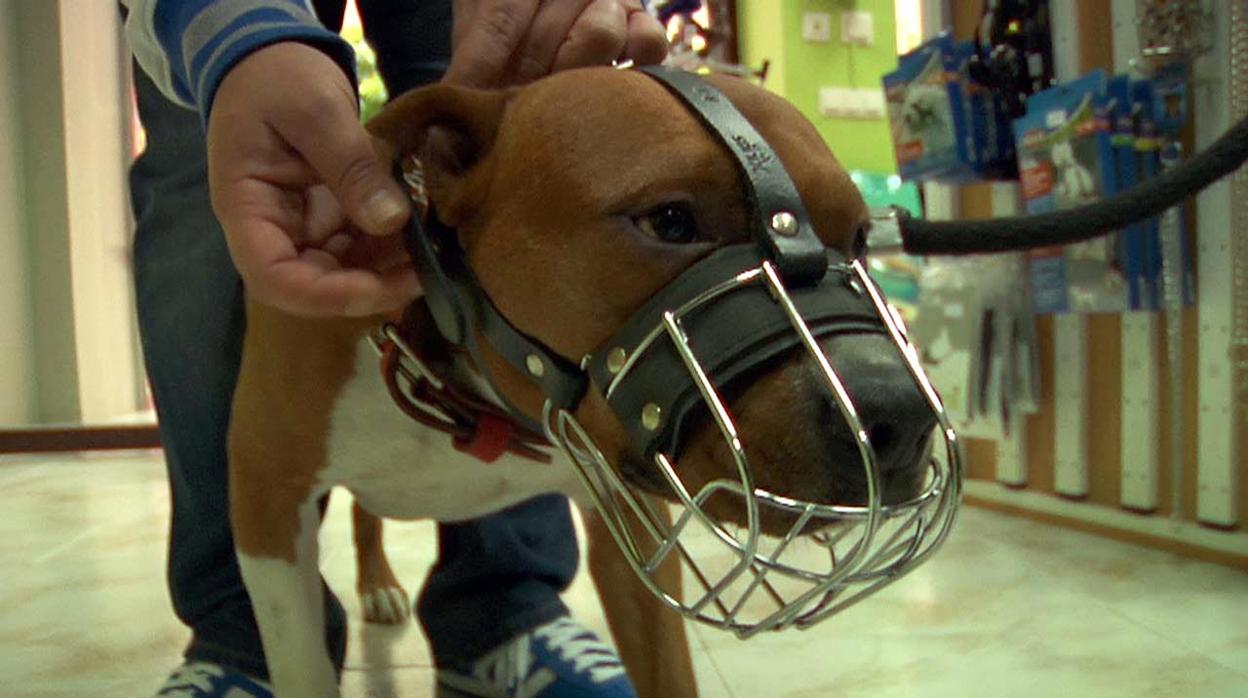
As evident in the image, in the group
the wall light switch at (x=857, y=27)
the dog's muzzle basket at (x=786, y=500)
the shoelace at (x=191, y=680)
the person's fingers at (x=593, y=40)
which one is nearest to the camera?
the dog's muzzle basket at (x=786, y=500)

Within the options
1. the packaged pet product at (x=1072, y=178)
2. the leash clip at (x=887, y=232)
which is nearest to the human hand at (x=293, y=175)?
the leash clip at (x=887, y=232)

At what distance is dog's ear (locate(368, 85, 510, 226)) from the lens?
0.81 metres

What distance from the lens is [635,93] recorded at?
764 millimetres

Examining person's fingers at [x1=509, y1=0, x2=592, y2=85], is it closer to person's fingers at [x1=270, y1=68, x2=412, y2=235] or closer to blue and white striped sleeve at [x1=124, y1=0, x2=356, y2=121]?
blue and white striped sleeve at [x1=124, y1=0, x2=356, y2=121]

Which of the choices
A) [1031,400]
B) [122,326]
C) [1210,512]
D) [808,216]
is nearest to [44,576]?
[808,216]

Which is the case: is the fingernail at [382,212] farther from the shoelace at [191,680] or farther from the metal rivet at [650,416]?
the shoelace at [191,680]

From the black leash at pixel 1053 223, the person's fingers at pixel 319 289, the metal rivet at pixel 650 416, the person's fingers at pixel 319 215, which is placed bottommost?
the black leash at pixel 1053 223

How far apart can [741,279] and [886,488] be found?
0.14 meters

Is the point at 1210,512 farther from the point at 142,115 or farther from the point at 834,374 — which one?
the point at 142,115

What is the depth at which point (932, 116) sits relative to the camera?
83.7 inches

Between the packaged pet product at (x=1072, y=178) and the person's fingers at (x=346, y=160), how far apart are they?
1.38 meters

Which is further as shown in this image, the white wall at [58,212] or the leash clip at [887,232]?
the white wall at [58,212]

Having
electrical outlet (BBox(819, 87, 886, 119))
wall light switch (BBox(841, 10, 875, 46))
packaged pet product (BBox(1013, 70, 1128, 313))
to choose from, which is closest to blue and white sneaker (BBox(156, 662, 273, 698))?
packaged pet product (BBox(1013, 70, 1128, 313))

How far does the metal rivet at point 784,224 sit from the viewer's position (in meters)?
0.65
